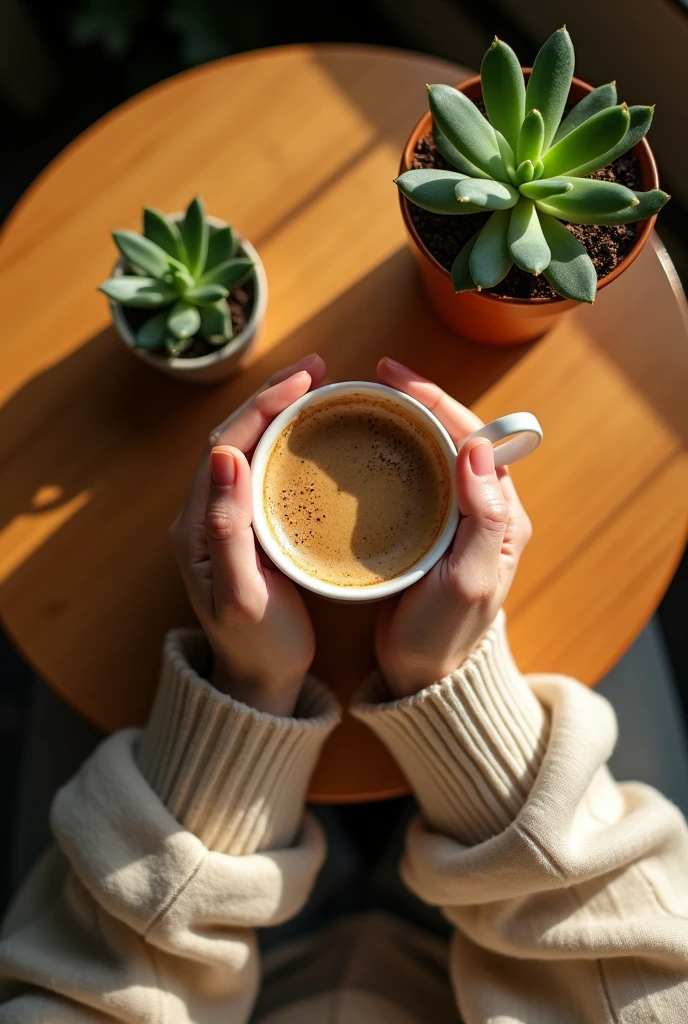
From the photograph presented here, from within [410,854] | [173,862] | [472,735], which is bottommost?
[410,854]

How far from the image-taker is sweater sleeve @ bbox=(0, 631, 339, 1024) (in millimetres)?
935

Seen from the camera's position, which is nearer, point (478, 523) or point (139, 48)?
point (478, 523)

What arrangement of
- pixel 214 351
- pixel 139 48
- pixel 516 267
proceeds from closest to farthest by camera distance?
pixel 516 267 < pixel 214 351 < pixel 139 48

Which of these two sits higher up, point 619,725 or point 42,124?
point 42,124

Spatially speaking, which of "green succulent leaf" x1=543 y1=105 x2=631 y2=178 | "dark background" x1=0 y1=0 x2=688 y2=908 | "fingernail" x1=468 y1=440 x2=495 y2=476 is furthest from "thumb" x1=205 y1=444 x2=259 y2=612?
"dark background" x1=0 y1=0 x2=688 y2=908

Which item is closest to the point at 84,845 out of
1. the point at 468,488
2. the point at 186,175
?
the point at 468,488

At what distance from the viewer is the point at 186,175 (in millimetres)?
1112

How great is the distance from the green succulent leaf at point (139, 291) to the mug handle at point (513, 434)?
411 millimetres

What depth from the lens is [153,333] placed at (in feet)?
3.06

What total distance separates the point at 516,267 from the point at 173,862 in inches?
32.0

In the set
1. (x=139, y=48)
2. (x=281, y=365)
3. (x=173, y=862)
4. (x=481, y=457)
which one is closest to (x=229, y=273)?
(x=281, y=365)

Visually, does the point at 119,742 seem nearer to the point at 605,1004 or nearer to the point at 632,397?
the point at 605,1004

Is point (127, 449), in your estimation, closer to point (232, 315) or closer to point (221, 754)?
point (232, 315)

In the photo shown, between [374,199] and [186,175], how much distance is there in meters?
0.28
